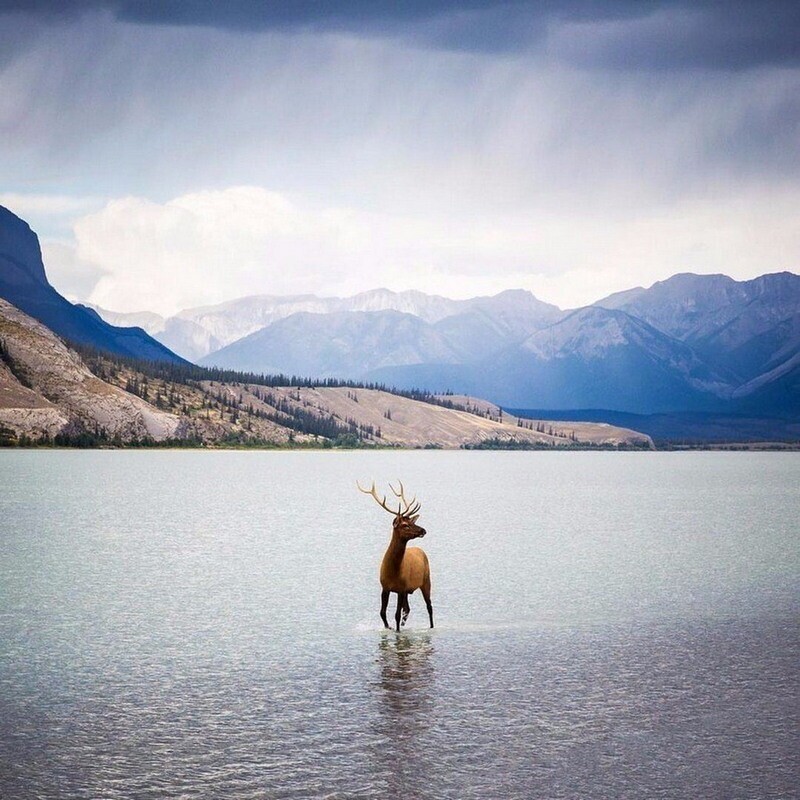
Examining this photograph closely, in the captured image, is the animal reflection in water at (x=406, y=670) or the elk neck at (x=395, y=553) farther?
the elk neck at (x=395, y=553)

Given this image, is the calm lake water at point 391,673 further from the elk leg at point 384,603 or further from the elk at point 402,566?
the elk at point 402,566

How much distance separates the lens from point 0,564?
52000 millimetres

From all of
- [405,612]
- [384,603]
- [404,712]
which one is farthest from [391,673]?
[405,612]

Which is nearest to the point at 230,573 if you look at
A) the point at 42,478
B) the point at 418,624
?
the point at 418,624

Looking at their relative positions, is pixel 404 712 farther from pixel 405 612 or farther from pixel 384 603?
pixel 405 612

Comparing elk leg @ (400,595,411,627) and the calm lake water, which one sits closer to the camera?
the calm lake water

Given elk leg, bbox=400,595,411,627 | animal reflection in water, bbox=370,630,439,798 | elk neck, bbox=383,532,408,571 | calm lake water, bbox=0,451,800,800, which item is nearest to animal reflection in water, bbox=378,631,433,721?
animal reflection in water, bbox=370,630,439,798

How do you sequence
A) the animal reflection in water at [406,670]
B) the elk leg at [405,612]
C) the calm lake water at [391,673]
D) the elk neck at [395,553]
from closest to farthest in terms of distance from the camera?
the calm lake water at [391,673] → the animal reflection in water at [406,670] → the elk neck at [395,553] → the elk leg at [405,612]

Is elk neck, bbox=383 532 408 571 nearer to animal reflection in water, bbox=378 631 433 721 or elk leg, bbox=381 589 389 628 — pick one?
elk leg, bbox=381 589 389 628

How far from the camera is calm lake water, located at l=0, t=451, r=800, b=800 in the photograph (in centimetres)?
1925

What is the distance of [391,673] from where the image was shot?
27.8 metres

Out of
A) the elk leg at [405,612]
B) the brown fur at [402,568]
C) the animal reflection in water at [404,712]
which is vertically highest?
the brown fur at [402,568]

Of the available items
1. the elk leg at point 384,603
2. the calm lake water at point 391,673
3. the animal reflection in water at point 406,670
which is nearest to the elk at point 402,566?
the elk leg at point 384,603

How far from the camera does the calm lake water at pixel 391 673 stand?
758 inches
